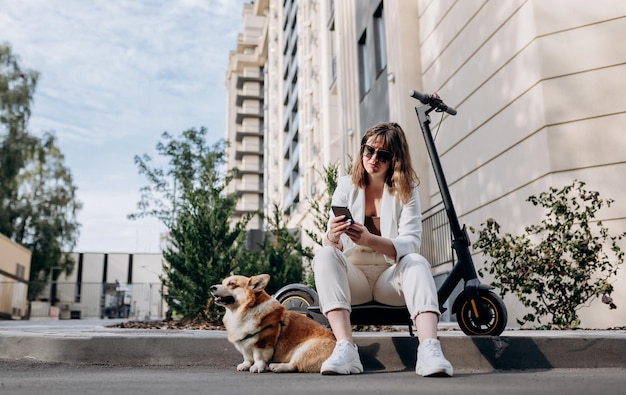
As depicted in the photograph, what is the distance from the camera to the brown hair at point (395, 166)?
13.2ft

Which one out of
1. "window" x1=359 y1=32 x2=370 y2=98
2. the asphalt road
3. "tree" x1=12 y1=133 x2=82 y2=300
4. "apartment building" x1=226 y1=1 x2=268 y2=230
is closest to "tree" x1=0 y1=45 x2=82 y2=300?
"tree" x1=12 y1=133 x2=82 y2=300

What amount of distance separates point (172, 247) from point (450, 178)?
5643 millimetres

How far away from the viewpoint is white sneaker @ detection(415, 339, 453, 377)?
3.29m

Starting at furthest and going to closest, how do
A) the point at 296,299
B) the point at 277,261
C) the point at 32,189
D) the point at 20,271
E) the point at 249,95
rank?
the point at 249,95, the point at 32,189, the point at 20,271, the point at 277,261, the point at 296,299

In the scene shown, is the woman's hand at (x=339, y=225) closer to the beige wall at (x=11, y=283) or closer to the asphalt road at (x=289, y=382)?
the asphalt road at (x=289, y=382)

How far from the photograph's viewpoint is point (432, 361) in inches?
130

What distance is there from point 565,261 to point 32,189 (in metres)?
38.6

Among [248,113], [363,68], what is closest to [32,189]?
[363,68]

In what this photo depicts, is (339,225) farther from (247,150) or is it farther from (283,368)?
(247,150)

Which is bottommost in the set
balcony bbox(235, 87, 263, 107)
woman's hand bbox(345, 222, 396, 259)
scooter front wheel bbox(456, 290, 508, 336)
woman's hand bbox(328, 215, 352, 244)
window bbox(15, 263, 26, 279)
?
scooter front wheel bbox(456, 290, 508, 336)

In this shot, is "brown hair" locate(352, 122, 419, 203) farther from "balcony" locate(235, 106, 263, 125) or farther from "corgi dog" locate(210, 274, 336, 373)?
"balcony" locate(235, 106, 263, 125)

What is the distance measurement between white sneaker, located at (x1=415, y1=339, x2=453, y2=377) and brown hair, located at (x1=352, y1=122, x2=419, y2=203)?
1036mm

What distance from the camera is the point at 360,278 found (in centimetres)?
388

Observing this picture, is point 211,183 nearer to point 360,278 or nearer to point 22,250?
point 360,278
